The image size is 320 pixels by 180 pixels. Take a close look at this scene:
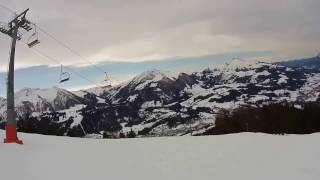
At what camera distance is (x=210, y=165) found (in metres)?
17.3

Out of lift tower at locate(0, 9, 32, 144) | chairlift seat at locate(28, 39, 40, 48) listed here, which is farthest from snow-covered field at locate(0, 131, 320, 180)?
chairlift seat at locate(28, 39, 40, 48)

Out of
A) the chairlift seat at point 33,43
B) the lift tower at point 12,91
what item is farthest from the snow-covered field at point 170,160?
the chairlift seat at point 33,43

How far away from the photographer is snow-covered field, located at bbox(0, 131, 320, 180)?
15.6 m

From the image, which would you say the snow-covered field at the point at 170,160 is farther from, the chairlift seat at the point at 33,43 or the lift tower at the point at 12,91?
the chairlift seat at the point at 33,43

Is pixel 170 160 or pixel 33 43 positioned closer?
pixel 170 160

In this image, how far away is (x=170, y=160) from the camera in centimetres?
1820

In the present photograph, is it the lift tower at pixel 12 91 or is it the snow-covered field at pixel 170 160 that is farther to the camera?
the lift tower at pixel 12 91

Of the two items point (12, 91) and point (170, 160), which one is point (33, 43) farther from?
point (170, 160)

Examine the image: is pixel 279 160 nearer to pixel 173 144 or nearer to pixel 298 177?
pixel 298 177

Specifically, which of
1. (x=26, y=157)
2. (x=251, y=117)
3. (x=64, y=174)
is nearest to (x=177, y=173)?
(x=64, y=174)

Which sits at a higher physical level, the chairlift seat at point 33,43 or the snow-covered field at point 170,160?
the chairlift seat at point 33,43

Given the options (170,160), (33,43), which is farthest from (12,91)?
(170,160)

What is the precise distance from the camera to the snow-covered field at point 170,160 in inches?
612

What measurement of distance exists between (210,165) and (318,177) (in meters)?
3.69
